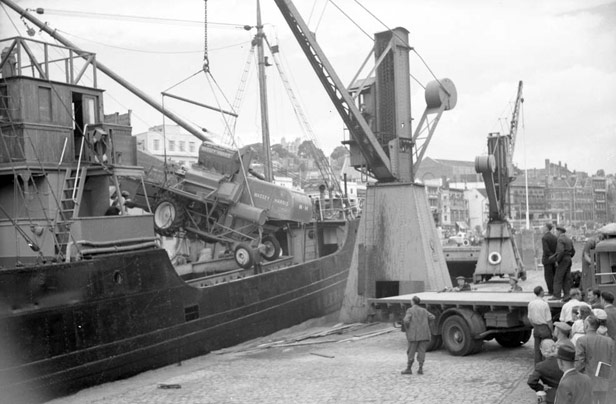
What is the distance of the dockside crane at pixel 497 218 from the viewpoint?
84.7 ft

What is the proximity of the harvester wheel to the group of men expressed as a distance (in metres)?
11.4

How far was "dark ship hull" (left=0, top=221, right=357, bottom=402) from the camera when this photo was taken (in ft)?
37.9

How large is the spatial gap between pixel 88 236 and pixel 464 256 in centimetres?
2138

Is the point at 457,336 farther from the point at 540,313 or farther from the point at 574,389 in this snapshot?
the point at 574,389

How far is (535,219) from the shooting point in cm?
10881

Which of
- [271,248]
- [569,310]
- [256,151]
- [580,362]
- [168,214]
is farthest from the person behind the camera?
[256,151]

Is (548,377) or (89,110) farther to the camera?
(89,110)

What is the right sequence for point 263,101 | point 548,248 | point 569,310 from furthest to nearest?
point 263,101
point 548,248
point 569,310

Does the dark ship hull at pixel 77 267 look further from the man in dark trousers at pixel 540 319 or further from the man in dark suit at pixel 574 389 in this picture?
the man in dark suit at pixel 574 389

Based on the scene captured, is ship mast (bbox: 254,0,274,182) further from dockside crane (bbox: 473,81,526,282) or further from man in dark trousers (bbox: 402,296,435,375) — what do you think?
man in dark trousers (bbox: 402,296,435,375)

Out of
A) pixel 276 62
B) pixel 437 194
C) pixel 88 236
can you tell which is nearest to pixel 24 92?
pixel 88 236

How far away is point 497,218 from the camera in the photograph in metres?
26.6

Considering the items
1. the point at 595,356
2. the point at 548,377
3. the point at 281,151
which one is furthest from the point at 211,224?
the point at 281,151

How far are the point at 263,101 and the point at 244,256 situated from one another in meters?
12.3
